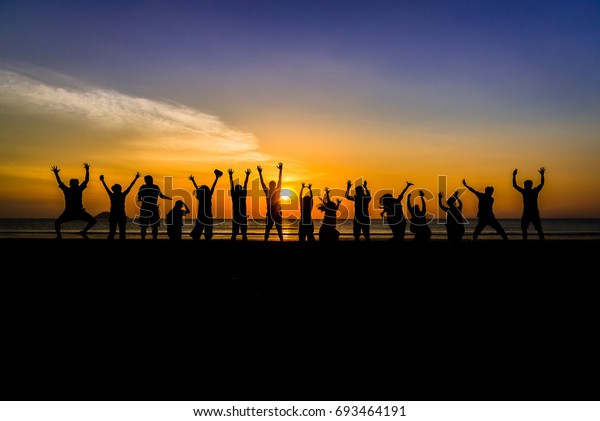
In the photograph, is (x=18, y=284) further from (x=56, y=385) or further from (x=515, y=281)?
(x=515, y=281)

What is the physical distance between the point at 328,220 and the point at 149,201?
5.63 meters

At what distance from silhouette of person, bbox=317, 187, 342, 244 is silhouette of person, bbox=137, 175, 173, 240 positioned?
4.81m

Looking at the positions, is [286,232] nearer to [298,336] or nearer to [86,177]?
[86,177]

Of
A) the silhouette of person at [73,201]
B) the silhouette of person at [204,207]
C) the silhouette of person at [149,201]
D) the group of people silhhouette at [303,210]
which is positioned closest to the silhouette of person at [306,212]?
the group of people silhhouette at [303,210]

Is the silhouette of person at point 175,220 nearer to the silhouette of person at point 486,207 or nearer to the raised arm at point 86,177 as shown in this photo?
the raised arm at point 86,177

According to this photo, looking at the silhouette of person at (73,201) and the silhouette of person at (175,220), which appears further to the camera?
the silhouette of person at (175,220)

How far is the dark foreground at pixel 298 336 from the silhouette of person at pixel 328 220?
6.09 metres

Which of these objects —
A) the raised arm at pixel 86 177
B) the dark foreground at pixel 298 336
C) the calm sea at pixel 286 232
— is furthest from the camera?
the calm sea at pixel 286 232

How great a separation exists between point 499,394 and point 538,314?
2460mm

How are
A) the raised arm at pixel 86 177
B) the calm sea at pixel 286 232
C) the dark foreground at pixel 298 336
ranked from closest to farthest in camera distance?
1. the dark foreground at pixel 298 336
2. the raised arm at pixel 86 177
3. the calm sea at pixel 286 232

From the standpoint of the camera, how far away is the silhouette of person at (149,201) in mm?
14391

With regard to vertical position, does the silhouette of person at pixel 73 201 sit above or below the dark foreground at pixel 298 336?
above

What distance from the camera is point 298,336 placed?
4.16m
